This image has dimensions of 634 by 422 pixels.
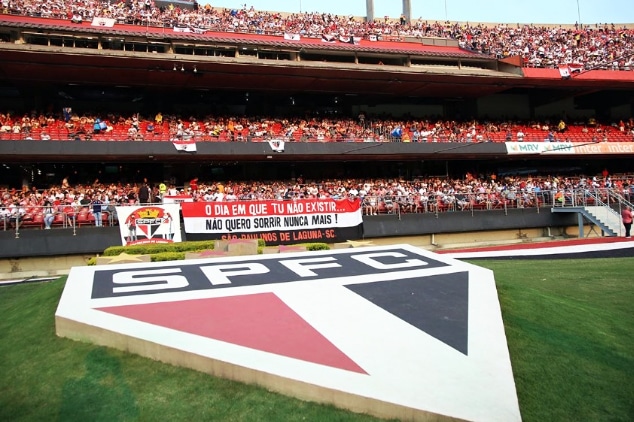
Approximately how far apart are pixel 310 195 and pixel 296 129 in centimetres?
592

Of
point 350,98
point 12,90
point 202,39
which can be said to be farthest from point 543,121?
point 12,90

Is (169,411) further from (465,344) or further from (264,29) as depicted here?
(264,29)

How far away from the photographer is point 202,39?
28.8 metres

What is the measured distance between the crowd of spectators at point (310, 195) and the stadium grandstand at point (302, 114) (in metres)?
0.12

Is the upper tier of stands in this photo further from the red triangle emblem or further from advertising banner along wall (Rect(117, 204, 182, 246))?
the red triangle emblem

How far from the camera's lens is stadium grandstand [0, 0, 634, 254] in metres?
26.5

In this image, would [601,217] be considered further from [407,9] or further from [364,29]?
[407,9]

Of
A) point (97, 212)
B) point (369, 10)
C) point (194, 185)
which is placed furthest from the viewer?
point (369, 10)

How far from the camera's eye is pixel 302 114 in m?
34.6

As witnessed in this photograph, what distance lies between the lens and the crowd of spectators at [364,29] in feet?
101

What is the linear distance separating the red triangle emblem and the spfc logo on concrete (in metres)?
0.01

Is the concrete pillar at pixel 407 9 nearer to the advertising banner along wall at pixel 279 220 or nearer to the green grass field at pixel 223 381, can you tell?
the advertising banner along wall at pixel 279 220

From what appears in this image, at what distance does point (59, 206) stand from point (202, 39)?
12.7 metres

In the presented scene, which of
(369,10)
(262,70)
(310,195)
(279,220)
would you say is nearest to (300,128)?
(262,70)
